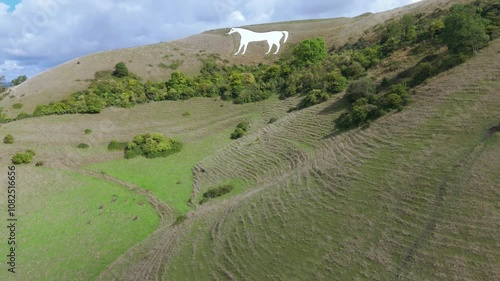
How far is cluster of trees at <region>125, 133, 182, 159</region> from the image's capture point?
32719 millimetres

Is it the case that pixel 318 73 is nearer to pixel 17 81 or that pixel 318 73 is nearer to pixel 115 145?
pixel 115 145

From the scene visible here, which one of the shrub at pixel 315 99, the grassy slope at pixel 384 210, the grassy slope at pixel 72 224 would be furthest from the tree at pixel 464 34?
the grassy slope at pixel 72 224

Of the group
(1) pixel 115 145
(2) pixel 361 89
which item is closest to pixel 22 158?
(1) pixel 115 145

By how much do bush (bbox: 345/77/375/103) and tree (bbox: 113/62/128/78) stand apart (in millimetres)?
41399

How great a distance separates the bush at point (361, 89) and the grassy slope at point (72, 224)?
19.7m

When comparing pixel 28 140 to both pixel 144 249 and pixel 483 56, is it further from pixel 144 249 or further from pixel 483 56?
pixel 483 56

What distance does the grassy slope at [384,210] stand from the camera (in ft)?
40.2

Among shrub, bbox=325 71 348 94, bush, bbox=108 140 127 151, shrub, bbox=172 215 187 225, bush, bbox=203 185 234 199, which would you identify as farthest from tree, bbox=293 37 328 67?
shrub, bbox=172 215 187 225

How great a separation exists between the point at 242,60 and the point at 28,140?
134ft

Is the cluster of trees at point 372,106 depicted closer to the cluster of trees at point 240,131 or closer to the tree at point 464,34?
the tree at point 464,34

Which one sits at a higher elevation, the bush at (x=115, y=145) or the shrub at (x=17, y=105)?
the shrub at (x=17, y=105)

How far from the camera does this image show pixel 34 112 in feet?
136

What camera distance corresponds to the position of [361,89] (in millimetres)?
27422

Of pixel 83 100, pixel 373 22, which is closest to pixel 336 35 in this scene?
pixel 373 22
